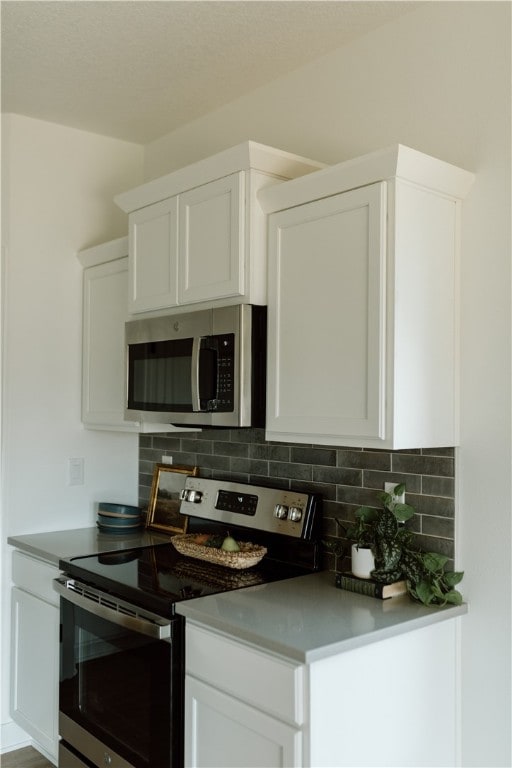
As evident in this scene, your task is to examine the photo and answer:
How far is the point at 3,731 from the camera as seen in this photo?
2953mm

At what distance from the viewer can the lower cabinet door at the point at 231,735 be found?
1655 mm

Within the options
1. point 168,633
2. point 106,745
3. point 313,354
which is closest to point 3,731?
point 106,745

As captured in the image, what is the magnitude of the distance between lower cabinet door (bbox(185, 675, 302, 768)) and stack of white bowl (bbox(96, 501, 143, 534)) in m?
1.24

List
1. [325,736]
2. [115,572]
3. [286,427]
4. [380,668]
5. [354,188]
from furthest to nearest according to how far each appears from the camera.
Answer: [115,572] → [286,427] → [354,188] → [380,668] → [325,736]

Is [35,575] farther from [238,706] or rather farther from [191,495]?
[238,706]

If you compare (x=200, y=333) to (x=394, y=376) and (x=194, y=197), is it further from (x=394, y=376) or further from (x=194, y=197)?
(x=394, y=376)

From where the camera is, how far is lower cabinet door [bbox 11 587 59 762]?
2643mm

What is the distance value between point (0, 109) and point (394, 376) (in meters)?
2.19

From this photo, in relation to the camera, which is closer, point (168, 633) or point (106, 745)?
point (168, 633)

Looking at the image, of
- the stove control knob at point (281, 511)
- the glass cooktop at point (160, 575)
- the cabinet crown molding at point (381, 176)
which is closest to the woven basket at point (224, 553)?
the glass cooktop at point (160, 575)

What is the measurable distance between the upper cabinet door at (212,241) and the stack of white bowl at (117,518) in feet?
3.72

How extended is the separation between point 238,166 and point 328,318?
→ 0.61 meters

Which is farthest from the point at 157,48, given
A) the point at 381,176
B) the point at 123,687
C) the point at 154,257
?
the point at 123,687

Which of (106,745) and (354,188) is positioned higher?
(354,188)
